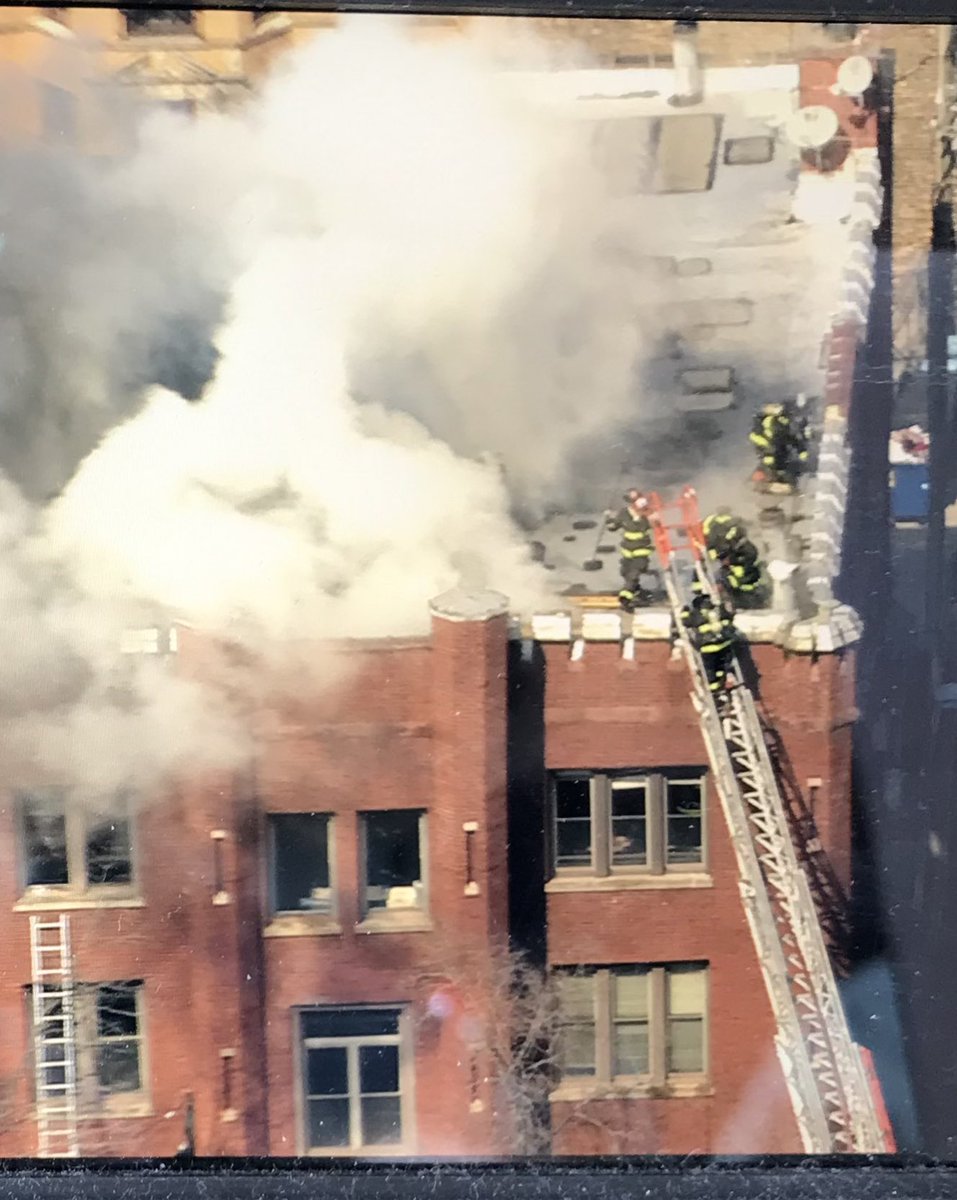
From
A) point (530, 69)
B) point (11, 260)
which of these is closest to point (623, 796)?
point (530, 69)

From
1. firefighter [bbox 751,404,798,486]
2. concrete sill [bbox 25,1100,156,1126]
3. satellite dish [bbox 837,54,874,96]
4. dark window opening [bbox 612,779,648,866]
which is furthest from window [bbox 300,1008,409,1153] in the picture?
satellite dish [bbox 837,54,874,96]

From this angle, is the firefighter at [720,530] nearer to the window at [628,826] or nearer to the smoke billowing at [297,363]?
the smoke billowing at [297,363]

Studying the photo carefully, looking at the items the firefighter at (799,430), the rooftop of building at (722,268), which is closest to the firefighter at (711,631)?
the rooftop of building at (722,268)

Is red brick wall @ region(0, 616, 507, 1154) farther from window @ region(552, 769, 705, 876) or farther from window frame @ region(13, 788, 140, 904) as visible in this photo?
window @ region(552, 769, 705, 876)

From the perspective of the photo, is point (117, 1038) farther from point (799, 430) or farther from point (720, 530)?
point (799, 430)

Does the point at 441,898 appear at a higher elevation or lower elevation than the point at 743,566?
lower

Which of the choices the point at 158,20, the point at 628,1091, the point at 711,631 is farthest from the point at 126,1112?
the point at 158,20
